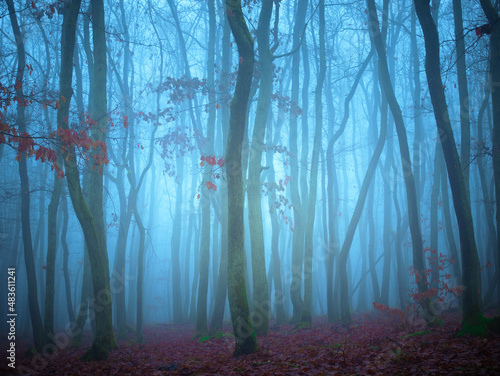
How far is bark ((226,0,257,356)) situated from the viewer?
634 cm

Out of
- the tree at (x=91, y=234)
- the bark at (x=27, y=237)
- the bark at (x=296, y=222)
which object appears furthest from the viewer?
the bark at (x=296, y=222)

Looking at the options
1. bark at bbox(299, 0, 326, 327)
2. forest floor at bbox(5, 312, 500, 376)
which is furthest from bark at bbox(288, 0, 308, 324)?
forest floor at bbox(5, 312, 500, 376)

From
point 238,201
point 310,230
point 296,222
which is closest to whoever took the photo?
point 238,201

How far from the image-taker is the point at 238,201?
Result: 22.0ft

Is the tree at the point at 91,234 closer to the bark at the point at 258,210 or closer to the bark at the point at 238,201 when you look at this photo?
the bark at the point at 238,201

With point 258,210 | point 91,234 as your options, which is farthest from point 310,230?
point 91,234

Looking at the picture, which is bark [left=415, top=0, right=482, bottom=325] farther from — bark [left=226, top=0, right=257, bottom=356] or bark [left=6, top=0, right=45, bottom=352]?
bark [left=6, top=0, right=45, bottom=352]

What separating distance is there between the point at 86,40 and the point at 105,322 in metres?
10.4

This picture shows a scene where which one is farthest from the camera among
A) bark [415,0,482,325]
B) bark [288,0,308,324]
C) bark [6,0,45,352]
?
bark [288,0,308,324]

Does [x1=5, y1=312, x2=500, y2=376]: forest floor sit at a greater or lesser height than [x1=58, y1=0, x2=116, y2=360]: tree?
lesser

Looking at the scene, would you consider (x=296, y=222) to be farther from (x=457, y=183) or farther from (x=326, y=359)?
(x=326, y=359)

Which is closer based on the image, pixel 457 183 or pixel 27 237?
pixel 457 183

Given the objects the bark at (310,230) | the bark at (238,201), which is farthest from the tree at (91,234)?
the bark at (310,230)

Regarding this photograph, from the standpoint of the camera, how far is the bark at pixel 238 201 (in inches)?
250
